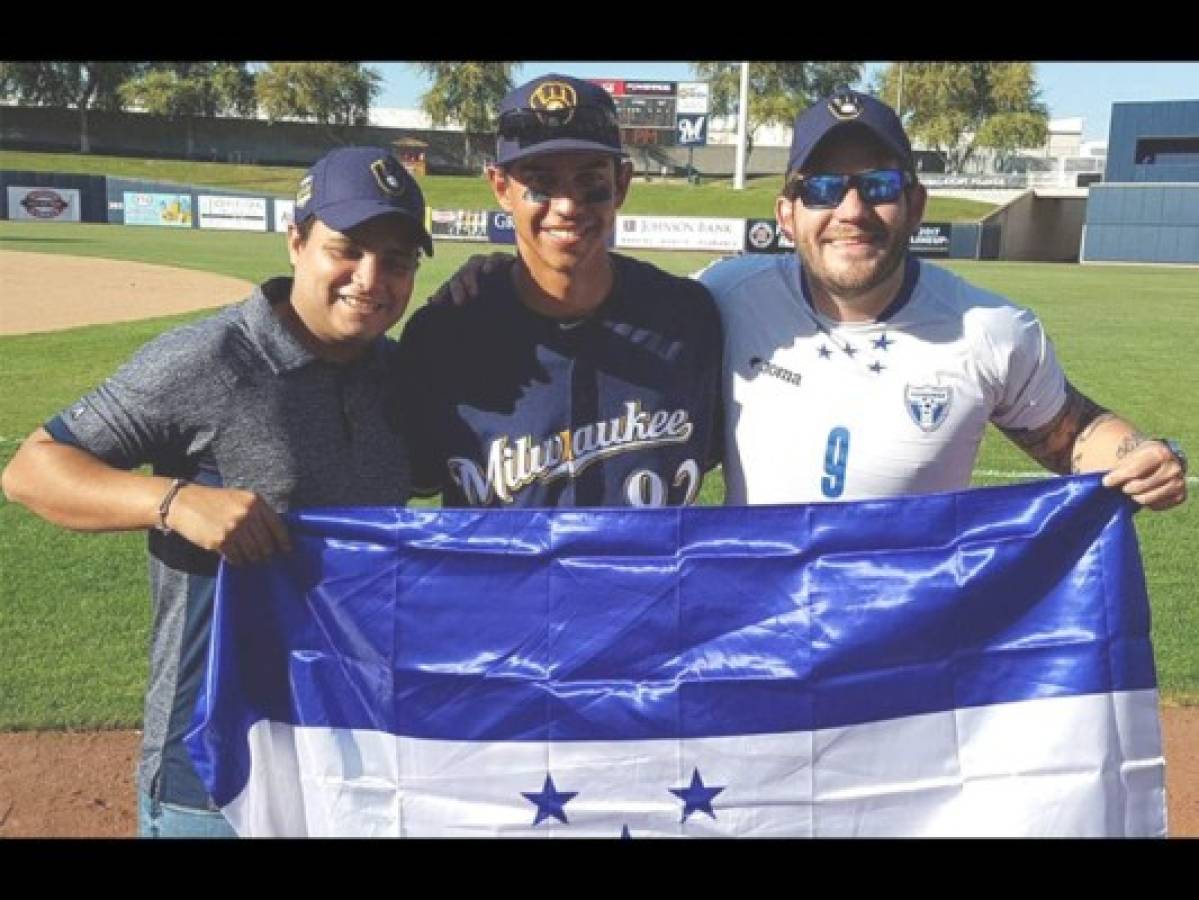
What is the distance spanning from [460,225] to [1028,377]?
44706 millimetres

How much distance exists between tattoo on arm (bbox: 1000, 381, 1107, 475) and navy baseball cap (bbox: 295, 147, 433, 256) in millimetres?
1905

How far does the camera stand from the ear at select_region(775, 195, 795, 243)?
3479mm

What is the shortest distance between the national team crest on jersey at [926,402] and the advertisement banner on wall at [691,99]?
64.3m

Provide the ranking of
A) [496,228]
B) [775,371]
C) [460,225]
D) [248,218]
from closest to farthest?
[775,371] → [496,228] → [460,225] → [248,218]

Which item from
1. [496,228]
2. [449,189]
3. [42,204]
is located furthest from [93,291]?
[449,189]

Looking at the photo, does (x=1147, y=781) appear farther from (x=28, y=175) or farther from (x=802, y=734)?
(x=28, y=175)

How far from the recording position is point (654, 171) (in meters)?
78.6

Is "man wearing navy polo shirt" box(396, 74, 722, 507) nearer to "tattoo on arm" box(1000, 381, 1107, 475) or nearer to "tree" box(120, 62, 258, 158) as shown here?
"tattoo on arm" box(1000, 381, 1107, 475)

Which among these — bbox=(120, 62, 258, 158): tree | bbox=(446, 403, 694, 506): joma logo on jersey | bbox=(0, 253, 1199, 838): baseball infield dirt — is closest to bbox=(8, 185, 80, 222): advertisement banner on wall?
bbox=(120, 62, 258, 158): tree

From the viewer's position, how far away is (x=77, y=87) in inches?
2822

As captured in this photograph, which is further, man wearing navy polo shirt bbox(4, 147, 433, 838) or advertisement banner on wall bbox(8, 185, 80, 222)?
advertisement banner on wall bbox(8, 185, 80, 222)

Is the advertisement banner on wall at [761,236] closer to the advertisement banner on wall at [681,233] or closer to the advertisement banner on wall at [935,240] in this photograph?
the advertisement banner on wall at [681,233]

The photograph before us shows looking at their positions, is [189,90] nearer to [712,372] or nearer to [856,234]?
[712,372]

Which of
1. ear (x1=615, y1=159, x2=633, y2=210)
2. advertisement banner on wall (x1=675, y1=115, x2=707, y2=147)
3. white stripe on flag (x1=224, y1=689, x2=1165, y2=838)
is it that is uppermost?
advertisement banner on wall (x1=675, y1=115, x2=707, y2=147)
